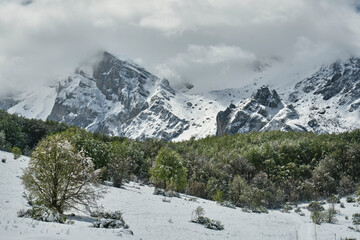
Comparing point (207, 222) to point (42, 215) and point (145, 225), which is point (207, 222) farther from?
point (42, 215)

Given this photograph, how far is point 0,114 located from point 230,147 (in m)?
86.6

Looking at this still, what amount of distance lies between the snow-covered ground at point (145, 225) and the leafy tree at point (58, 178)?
1499 mm

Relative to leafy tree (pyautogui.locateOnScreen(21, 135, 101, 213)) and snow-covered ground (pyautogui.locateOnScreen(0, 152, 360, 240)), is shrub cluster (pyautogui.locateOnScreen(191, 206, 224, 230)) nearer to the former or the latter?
snow-covered ground (pyautogui.locateOnScreen(0, 152, 360, 240))

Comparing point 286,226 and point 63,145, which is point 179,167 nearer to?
point 286,226

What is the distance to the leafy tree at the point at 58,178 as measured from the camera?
28219mm

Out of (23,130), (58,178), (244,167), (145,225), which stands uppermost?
(23,130)

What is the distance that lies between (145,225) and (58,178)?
7.87 metres

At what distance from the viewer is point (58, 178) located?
28750mm

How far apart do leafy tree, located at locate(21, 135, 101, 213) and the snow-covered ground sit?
150cm

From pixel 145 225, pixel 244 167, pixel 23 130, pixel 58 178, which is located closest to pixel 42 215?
pixel 58 178

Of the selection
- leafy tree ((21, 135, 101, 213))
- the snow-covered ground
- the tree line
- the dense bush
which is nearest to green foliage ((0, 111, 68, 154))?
the tree line

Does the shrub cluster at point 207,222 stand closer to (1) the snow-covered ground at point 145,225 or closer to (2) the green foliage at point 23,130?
(1) the snow-covered ground at point 145,225

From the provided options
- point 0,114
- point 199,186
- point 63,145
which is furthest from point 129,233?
point 0,114

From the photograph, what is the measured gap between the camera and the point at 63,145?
2950 cm
